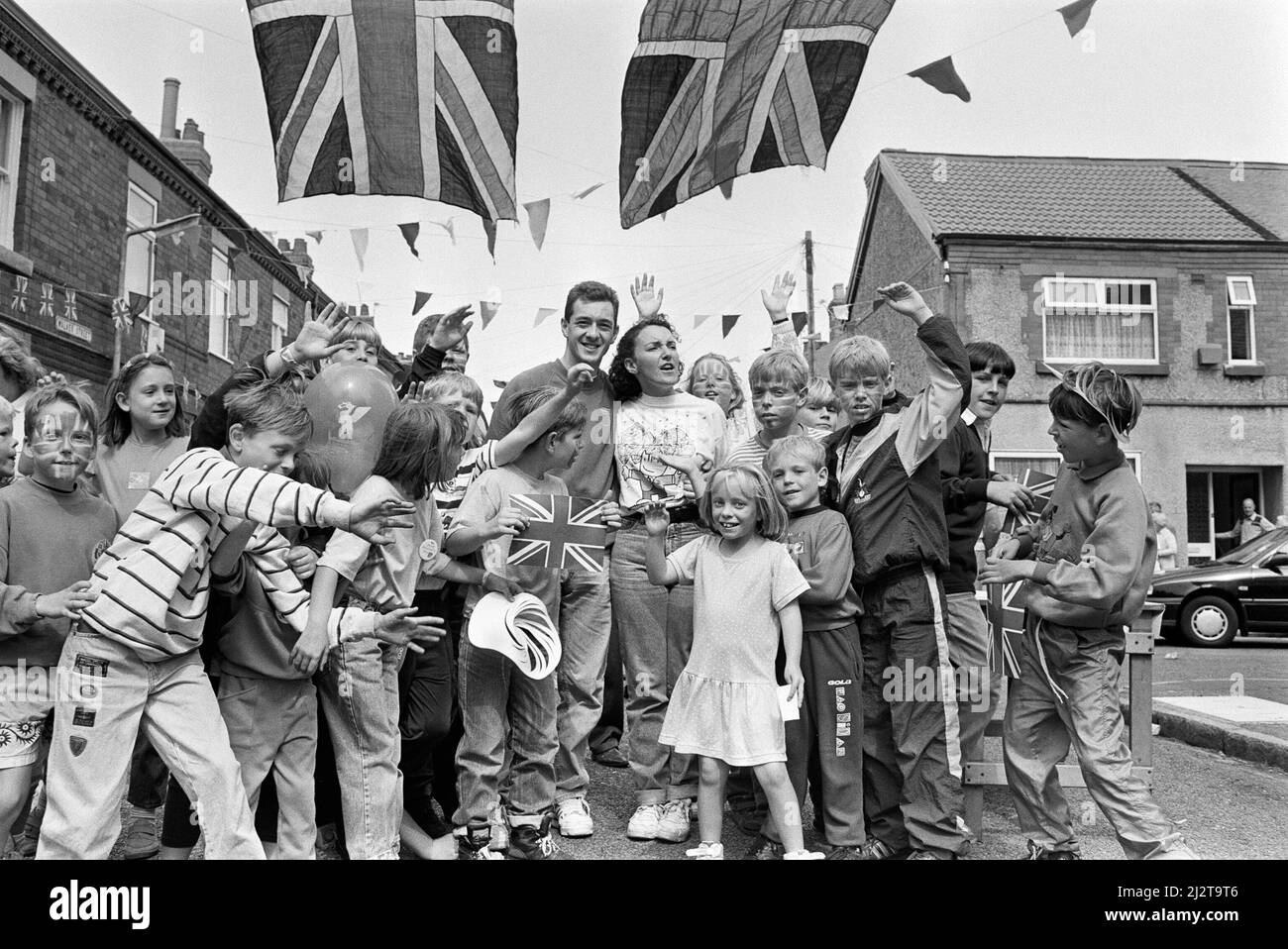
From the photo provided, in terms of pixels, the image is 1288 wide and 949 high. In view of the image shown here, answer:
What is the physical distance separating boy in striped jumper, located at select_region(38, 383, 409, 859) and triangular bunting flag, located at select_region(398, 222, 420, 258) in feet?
3.11

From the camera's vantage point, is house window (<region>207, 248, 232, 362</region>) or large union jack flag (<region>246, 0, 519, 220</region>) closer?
A: large union jack flag (<region>246, 0, 519, 220</region>)

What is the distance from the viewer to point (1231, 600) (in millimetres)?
10039

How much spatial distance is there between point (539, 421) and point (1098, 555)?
5.68 ft

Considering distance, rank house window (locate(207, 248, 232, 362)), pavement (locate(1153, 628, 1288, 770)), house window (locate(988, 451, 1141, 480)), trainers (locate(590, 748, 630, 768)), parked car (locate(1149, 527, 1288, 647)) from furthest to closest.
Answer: house window (locate(988, 451, 1141, 480)) < parked car (locate(1149, 527, 1288, 647)) < house window (locate(207, 248, 232, 362)) < pavement (locate(1153, 628, 1288, 770)) < trainers (locate(590, 748, 630, 768))

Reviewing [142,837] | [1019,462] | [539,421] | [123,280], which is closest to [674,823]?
[539,421]

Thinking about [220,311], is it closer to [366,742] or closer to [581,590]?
[581,590]

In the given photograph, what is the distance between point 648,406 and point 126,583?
1.79 m

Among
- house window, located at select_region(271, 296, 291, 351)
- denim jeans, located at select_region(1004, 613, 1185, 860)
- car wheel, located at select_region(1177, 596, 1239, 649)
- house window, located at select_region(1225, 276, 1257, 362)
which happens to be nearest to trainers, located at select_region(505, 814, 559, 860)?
denim jeans, located at select_region(1004, 613, 1185, 860)

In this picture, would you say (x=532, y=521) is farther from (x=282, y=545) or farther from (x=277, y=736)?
(x=277, y=736)

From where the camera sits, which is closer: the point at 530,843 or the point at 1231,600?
the point at 530,843

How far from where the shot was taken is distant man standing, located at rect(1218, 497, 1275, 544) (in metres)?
13.3

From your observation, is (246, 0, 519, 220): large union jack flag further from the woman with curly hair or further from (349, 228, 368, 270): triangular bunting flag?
the woman with curly hair

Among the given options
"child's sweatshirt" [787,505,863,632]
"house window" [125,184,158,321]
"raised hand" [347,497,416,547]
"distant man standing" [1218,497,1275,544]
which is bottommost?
"child's sweatshirt" [787,505,863,632]
